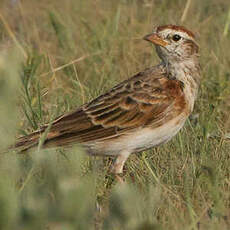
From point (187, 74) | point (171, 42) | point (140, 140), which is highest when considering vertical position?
point (171, 42)

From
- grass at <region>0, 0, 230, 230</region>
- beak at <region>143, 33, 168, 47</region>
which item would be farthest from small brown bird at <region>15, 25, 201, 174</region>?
grass at <region>0, 0, 230, 230</region>

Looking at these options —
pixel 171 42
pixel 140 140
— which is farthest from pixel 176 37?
pixel 140 140

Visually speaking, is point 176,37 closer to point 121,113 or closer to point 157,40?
point 157,40

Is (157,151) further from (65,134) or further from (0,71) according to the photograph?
(0,71)

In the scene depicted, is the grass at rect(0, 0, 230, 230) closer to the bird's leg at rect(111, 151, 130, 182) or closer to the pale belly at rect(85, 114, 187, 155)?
the bird's leg at rect(111, 151, 130, 182)

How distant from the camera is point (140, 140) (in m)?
5.09

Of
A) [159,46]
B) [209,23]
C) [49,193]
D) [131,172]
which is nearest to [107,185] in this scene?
[131,172]

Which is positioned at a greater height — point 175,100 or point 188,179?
point 175,100

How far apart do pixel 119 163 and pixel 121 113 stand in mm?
403

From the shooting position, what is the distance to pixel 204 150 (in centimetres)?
539

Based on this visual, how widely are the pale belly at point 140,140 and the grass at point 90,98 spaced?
20 cm

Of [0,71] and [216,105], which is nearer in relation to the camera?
[0,71]

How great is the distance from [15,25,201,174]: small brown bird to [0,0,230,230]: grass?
0.60ft

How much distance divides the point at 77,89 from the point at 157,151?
Result: 1.57m
